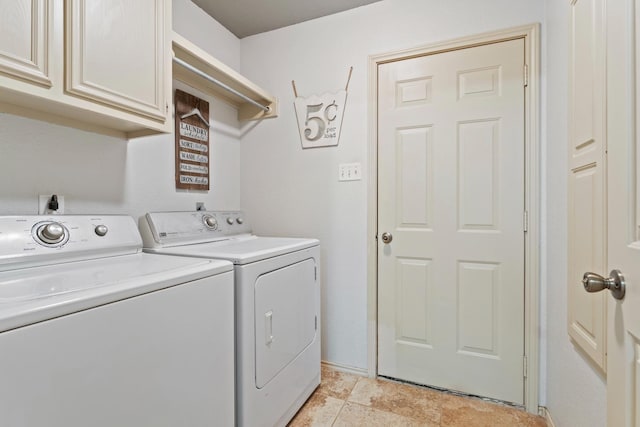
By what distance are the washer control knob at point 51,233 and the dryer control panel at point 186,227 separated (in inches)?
16.4

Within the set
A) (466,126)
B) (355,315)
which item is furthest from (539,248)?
(355,315)

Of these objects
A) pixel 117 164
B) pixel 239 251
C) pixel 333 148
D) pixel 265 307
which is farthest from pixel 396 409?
pixel 117 164

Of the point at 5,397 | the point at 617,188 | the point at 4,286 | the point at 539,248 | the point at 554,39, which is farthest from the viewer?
the point at 539,248

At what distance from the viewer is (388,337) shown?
2025 mm

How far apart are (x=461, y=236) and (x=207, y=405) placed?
5.04 feet

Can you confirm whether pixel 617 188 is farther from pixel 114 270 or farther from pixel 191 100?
pixel 191 100

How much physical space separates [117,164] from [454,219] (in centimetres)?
187

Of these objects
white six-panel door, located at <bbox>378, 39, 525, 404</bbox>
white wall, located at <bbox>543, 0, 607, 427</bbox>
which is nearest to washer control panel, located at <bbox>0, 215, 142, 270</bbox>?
white six-panel door, located at <bbox>378, 39, 525, 404</bbox>

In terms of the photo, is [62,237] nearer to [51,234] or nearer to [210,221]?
[51,234]

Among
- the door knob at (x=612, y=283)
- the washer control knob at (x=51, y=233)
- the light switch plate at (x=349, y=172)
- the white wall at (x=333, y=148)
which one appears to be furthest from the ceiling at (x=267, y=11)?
the door knob at (x=612, y=283)

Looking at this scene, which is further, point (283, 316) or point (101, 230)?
point (283, 316)

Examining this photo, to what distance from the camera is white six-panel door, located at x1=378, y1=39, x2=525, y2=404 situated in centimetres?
175

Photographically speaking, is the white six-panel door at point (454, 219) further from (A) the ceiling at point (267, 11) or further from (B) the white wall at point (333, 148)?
(A) the ceiling at point (267, 11)

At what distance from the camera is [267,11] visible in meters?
2.11
